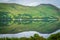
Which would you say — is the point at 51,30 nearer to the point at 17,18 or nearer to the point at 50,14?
the point at 50,14

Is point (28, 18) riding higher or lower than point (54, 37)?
higher

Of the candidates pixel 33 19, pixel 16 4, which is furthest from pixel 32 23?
pixel 16 4

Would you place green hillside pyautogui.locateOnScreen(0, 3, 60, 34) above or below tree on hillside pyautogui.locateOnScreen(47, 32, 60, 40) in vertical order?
above

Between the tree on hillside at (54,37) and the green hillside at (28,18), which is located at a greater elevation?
the green hillside at (28,18)

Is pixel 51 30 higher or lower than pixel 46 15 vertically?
lower

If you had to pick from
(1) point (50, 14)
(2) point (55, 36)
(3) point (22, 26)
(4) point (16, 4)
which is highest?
(4) point (16, 4)

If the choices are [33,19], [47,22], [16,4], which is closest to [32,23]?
[33,19]
